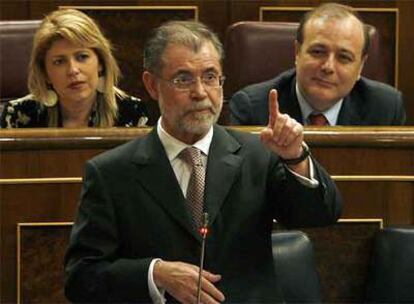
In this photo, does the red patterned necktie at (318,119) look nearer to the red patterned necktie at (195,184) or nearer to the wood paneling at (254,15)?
the red patterned necktie at (195,184)

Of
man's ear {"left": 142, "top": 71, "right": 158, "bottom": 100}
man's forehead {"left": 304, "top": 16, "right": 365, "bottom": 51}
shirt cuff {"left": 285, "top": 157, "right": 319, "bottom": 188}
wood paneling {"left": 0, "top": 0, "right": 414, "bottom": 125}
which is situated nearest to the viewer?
shirt cuff {"left": 285, "top": 157, "right": 319, "bottom": 188}

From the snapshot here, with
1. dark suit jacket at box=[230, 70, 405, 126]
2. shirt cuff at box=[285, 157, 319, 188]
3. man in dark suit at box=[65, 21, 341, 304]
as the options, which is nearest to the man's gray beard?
man in dark suit at box=[65, 21, 341, 304]

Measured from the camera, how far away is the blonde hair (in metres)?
1.88

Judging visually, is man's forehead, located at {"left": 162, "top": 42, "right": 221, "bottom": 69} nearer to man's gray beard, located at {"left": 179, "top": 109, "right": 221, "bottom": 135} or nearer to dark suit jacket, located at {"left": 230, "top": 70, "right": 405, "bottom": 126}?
man's gray beard, located at {"left": 179, "top": 109, "right": 221, "bottom": 135}

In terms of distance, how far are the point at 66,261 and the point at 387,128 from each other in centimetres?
63

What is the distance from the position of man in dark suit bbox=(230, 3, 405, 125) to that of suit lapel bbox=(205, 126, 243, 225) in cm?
55

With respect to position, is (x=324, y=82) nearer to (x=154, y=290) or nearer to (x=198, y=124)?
(x=198, y=124)

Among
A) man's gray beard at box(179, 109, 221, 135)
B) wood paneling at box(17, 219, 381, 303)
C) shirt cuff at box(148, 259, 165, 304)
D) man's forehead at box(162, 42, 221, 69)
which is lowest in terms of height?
wood paneling at box(17, 219, 381, 303)

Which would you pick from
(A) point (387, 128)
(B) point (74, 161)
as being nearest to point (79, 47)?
(B) point (74, 161)

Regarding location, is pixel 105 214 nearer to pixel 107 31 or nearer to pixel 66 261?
pixel 66 261

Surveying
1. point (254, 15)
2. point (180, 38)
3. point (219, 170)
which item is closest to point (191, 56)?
point (180, 38)

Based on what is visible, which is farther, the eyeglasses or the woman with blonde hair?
the woman with blonde hair

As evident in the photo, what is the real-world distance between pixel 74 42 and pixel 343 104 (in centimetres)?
53

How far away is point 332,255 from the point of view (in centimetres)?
161
